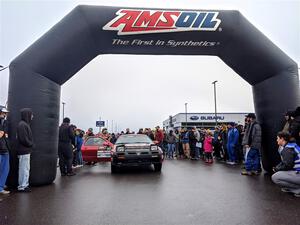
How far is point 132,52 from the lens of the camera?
740 centimetres

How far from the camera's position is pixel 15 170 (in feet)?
19.6

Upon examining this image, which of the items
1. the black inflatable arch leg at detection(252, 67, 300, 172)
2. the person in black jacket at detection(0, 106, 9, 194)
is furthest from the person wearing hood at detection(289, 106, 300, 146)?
the person in black jacket at detection(0, 106, 9, 194)

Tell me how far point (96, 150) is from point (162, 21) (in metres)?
6.33

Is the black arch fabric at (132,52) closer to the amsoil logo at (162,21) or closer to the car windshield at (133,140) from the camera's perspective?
the amsoil logo at (162,21)

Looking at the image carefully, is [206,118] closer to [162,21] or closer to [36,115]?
[162,21]

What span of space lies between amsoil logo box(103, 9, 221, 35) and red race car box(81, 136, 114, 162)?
217 inches

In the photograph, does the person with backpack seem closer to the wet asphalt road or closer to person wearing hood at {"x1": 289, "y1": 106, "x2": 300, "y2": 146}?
the wet asphalt road

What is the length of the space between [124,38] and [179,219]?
509 centimetres

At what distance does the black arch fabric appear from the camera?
20.4 ft

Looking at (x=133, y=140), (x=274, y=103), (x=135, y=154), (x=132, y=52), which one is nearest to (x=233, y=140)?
(x=274, y=103)

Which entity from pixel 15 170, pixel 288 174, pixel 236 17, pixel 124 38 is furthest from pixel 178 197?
pixel 236 17

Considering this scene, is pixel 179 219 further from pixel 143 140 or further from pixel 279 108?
pixel 143 140

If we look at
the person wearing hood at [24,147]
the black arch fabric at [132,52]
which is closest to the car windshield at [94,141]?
the black arch fabric at [132,52]

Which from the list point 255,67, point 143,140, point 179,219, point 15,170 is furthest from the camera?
point 143,140
